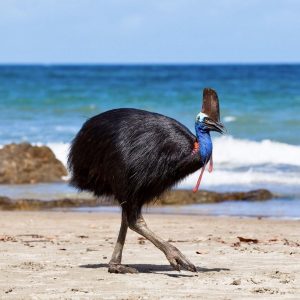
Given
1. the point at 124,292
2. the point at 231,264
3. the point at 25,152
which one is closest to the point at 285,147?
the point at 25,152

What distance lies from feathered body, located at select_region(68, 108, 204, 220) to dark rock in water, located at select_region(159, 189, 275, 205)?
6432 millimetres

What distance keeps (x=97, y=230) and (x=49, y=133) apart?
1484cm

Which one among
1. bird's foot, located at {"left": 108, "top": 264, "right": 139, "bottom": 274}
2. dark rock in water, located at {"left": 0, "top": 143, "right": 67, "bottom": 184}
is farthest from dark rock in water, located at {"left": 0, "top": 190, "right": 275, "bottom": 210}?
bird's foot, located at {"left": 108, "top": 264, "right": 139, "bottom": 274}

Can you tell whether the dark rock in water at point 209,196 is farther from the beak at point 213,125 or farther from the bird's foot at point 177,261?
the beak at point 213,125

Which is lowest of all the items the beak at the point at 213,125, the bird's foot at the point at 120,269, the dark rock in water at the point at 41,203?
the dark rock in water at the point at 41,203

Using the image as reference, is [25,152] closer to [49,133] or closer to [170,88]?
[49,133]

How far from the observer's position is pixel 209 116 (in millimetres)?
7477

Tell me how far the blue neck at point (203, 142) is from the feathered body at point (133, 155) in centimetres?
4

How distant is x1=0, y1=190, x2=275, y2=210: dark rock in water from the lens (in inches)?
543

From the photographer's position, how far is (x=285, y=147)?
2128 cm

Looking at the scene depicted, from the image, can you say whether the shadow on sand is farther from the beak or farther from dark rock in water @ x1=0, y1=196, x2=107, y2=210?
dark rock in water @ x1=0, y1=196, x2=107, y2=210

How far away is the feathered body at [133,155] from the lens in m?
7.52

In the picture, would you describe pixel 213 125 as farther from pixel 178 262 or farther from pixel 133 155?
pixel 178 262

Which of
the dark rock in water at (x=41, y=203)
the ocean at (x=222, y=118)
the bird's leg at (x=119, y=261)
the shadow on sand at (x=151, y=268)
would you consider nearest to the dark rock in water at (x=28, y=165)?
the ocean at (x=222, y=118)
